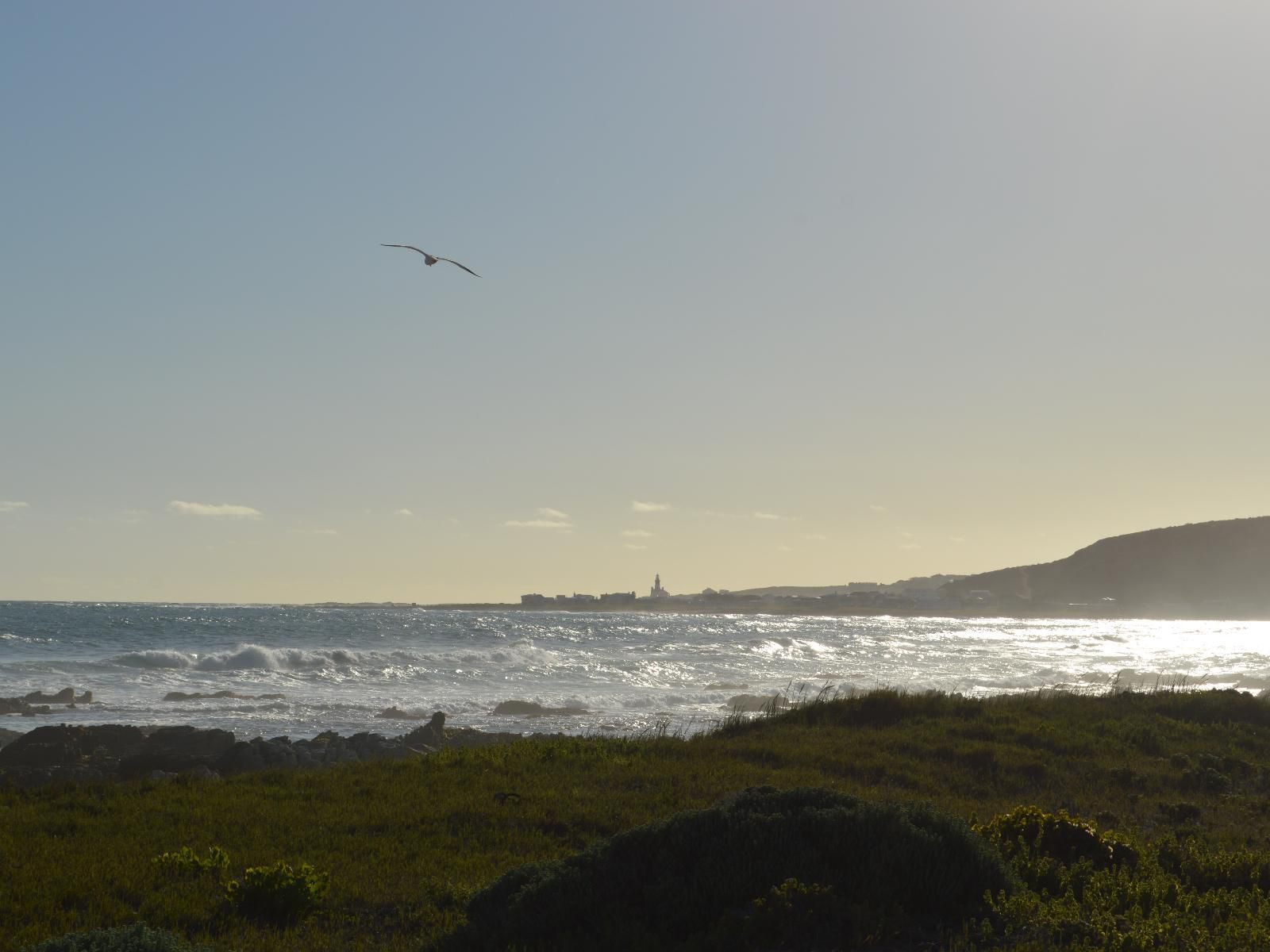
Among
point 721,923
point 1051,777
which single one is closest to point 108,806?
point 721,923

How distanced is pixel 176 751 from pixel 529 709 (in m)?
15.2

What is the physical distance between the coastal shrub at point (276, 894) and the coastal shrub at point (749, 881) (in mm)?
1577

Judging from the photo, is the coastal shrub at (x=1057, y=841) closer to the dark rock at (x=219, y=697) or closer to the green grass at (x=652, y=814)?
the green grass at (x=652, y=814)

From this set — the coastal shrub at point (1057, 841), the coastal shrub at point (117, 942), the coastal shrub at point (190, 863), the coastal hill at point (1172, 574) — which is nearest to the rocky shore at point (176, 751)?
the coastal shrub at point (190, 863)

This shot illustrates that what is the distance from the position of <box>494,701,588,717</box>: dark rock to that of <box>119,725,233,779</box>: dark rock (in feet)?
39.5

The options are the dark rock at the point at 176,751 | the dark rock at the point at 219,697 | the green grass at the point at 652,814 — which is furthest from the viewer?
the dark rock at the point at 219,697

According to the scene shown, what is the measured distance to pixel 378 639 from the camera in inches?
3017

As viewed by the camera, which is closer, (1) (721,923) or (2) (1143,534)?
(1) (721,923)

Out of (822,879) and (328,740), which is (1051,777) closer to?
(822,879)

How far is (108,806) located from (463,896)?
651 cm

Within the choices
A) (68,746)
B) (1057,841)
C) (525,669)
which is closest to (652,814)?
(1057,841)

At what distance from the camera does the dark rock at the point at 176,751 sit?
725 inches

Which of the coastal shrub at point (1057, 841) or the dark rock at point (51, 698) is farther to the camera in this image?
the dark rock at point (51, 698)

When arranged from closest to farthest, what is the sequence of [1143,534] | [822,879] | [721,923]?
[721,923]
[822,879]
[1143,534]
